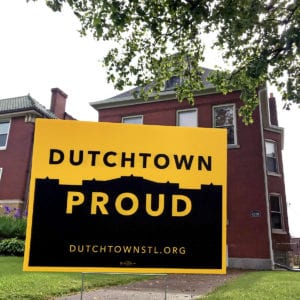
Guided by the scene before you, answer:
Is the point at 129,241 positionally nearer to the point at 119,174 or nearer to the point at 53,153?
the point at 119,174

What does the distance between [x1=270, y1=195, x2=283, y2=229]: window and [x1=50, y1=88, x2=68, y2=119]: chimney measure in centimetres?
1726

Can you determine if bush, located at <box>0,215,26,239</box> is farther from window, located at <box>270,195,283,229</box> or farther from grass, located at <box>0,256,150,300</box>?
window, located at <box>270,195,283,229</box>

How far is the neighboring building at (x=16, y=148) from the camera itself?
2356 centimetres

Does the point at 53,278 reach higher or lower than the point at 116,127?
lower

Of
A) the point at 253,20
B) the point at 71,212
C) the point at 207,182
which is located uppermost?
the point at 253,20

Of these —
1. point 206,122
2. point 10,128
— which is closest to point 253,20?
point 206,122

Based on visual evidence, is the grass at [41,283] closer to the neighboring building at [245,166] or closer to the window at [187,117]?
the neighboring building at [245,166]

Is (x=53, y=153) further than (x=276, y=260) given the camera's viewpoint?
No

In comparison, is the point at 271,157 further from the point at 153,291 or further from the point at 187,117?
the point at 153,291

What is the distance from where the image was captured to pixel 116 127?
308 cm

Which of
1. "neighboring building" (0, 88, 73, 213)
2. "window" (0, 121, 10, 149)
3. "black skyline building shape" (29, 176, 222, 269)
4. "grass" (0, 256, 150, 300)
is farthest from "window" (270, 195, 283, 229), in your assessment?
"black skyline building shape" (29, 176, 222, 269)

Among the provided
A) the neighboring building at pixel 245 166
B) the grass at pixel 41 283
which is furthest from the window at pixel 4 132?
the grass at pixel 41 283

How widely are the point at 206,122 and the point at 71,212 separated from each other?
18.2 meters

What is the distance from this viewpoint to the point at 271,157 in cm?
2138
